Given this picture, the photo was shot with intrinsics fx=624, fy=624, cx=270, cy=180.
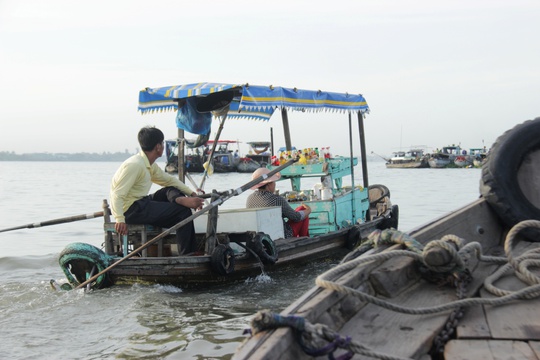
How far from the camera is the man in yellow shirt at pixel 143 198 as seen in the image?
276 inches

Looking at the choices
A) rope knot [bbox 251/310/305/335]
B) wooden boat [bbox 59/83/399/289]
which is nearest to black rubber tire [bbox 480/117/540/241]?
rope knot [bbox 251/310/305/335]

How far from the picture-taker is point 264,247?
762 centimetres

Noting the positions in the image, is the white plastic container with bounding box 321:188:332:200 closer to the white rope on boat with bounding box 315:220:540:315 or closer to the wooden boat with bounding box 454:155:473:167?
the white rope on boat with bounding box 315:220:540:315

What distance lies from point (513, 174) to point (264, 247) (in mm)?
3660

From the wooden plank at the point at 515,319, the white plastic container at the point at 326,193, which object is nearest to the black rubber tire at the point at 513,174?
the wooden plank at the point at 515,319

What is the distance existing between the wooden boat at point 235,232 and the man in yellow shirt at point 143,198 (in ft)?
0.71

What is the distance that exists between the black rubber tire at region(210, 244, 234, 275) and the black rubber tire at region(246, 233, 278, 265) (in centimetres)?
33

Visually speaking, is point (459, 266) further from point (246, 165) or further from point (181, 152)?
point (246, 165)

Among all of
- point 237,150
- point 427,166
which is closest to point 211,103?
point 237,150

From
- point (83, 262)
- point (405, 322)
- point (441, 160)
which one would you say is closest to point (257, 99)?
point (83, 262)

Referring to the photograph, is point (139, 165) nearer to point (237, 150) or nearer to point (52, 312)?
point (52, 312)

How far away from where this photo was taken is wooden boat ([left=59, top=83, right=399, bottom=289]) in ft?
23.3

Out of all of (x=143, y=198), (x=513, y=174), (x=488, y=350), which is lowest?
(x=488, y=350)

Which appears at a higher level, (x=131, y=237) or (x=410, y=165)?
(x=131, y=237)
